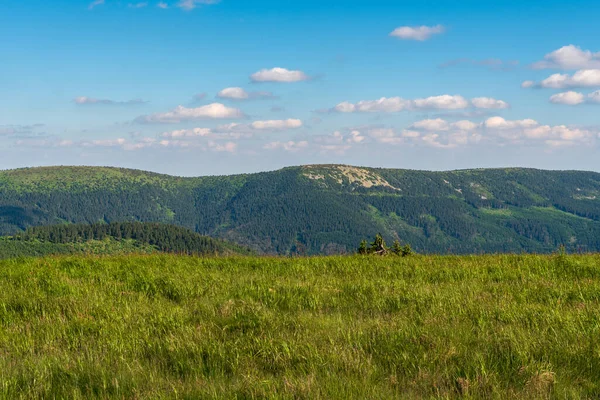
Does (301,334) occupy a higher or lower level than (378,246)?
lower

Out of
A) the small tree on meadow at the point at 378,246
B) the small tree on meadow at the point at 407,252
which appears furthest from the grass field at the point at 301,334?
the small tree on meadow at the point at 378,246

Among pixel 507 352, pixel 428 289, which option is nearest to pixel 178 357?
pixel 507 352

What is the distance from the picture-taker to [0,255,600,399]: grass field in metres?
5.76

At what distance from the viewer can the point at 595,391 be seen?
18.0ft

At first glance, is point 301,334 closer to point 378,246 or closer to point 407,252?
point 378,246

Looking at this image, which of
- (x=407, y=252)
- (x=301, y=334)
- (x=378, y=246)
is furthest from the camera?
(x=407, y=252)

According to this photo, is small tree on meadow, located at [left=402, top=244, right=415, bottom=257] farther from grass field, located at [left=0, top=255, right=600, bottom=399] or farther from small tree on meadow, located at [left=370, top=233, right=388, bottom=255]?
grass field, located at [left=0, top=255, right=600, bottom=399]

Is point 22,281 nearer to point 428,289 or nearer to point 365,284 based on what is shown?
point 365,284

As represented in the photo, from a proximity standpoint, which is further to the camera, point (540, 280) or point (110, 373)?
point (540, 280)

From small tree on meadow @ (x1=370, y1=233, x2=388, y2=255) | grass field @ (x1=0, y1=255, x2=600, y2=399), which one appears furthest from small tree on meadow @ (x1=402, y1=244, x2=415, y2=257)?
grass field @ (x1=0, y1=255, x2=600, y2=399)

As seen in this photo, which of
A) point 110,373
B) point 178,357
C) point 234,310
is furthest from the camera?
point 234,310

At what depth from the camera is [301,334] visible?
7676 millimetres

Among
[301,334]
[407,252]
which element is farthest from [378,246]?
[301,334]

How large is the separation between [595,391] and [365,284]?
6.31m
